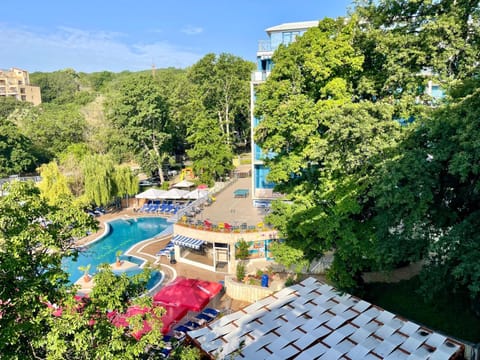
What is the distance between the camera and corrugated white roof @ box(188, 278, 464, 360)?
9.69 m

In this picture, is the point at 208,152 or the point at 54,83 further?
the point at 54,83

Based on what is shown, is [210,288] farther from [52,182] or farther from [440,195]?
[52,182]

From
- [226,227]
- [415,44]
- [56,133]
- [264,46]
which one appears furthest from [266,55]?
[56,133]

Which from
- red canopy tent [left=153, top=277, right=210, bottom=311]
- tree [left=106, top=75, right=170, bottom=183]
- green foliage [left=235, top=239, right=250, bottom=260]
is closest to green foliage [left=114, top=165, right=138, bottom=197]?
tree [left=106, top=75, right=170, bottom=183]

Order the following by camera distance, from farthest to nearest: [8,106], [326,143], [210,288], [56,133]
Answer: [8,106]
[56,133]
[210,288]
[326,143]

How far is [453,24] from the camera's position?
1148 cm

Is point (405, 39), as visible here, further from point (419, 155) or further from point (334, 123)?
point (419, 155)

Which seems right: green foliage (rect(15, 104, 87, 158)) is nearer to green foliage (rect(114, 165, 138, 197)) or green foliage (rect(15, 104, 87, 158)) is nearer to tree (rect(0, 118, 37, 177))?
tree (rect(0, 118, 37, 177))

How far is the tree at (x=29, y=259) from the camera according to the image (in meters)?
5.29

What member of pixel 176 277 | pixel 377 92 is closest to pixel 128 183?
pixel 176 277

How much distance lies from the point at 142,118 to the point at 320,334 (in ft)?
99.4

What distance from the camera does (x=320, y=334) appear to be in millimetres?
10414

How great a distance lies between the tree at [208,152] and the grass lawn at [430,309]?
67.4 ft

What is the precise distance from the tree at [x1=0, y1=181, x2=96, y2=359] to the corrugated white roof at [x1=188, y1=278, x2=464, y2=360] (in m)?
5.35
